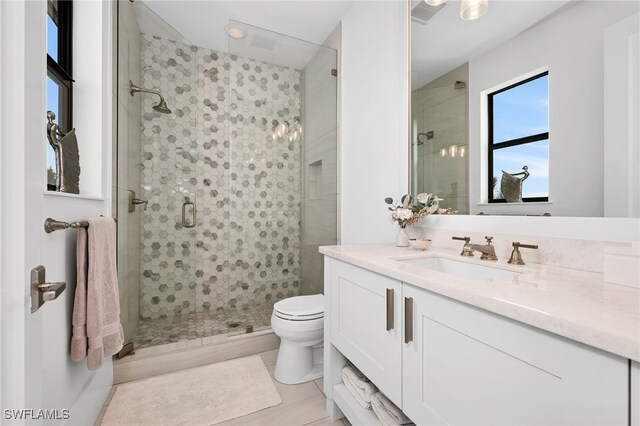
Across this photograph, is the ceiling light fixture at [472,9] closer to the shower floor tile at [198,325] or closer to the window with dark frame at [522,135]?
the window with dark frame at [522,135]

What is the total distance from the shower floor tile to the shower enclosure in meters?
0.01

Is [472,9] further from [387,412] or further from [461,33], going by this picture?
[387,412]

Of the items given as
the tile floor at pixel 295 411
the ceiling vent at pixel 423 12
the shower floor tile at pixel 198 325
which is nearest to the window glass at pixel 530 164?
the ceiling vent at pixel 423 12

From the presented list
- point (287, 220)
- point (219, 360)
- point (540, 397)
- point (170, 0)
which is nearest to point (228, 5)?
point (170, 0)

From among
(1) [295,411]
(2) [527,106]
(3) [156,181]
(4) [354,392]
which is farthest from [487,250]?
(3) [156,181]

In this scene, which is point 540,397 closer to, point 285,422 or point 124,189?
point 285,422

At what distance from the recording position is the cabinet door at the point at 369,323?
99cm

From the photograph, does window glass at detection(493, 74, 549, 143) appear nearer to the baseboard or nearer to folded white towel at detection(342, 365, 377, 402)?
folded white towel at detection(342, 365, 377, 402)

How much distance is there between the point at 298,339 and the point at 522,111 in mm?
1643

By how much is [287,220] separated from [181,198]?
93 centimetres

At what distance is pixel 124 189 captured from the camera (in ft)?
6.14

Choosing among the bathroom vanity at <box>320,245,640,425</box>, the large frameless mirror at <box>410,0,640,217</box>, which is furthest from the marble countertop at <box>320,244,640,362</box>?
the large frameless mirror at <box>410,0,640,217</box>

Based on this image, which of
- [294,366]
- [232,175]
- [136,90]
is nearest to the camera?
[294,366]

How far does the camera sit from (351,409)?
4.16 ft
